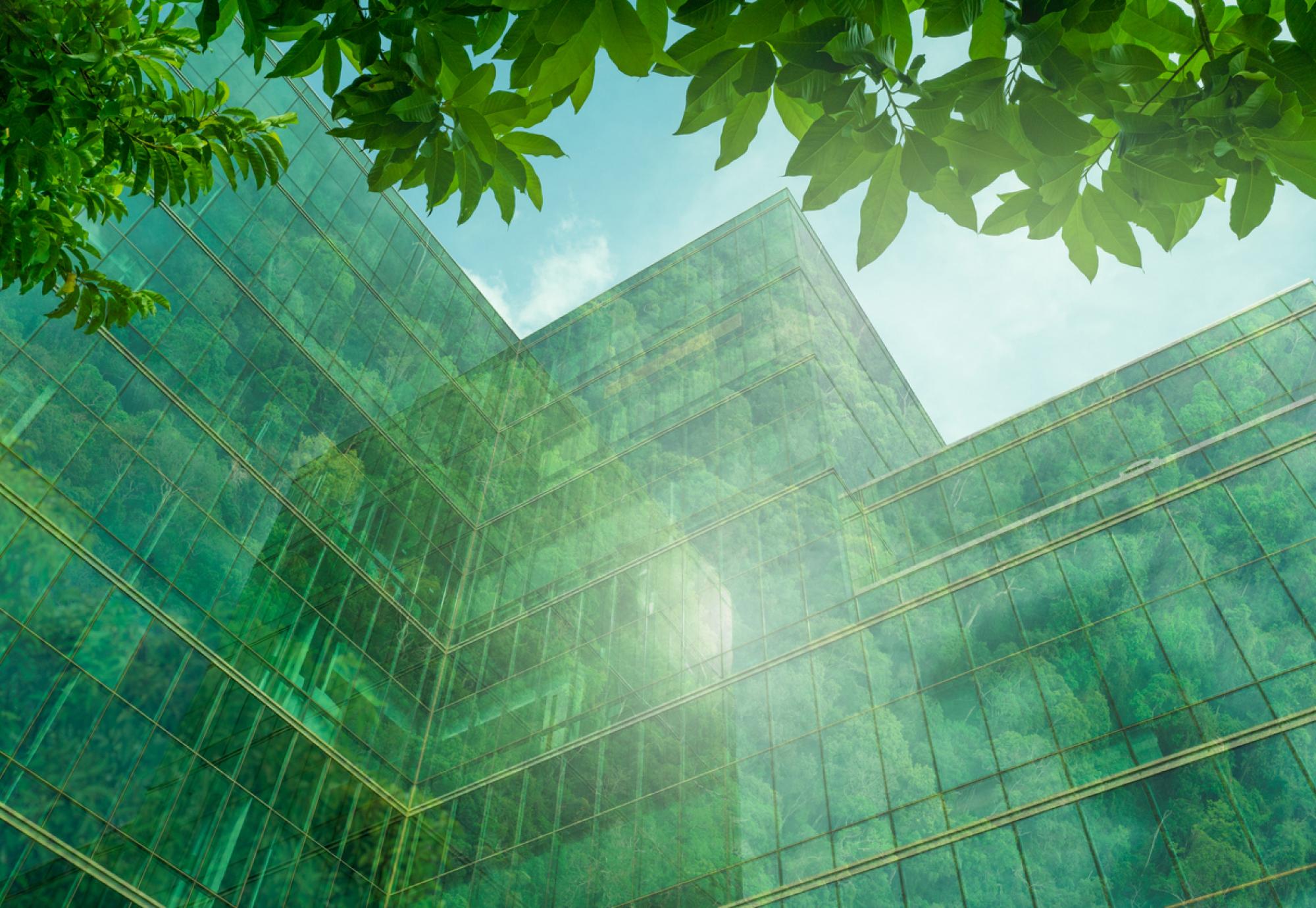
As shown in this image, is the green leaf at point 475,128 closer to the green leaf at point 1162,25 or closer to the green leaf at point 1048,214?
the green leaf at point 1048,214

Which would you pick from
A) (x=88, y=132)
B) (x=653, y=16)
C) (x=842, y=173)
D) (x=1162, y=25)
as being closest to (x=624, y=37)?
(x=653, y=16)

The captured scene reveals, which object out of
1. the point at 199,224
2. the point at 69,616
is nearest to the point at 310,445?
the point at 199,224

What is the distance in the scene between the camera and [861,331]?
1339 inches

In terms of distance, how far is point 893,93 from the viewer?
254 centimetres

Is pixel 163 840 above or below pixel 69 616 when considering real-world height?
below

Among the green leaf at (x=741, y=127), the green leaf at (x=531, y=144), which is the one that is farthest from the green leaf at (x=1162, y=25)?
the green leaf at (x=531, y=144)

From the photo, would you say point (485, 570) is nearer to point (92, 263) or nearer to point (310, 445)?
point (310, 445)

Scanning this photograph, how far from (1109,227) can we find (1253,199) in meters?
0.35

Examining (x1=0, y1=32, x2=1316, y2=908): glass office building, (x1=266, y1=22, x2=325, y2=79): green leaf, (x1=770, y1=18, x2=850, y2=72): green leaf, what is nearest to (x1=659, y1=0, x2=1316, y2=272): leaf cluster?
(x1=770, y1=18, x2=850, y2=72): green leaf

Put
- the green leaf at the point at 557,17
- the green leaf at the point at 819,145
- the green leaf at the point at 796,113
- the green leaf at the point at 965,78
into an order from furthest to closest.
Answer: the green leaf at the point at 796,113 → the green leaf at the point at 819,145 → the green leaf at the point at 965,78 → the green leaf at the point at 557,17

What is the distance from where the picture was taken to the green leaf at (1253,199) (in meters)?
2.47

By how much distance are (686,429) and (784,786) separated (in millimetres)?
13176

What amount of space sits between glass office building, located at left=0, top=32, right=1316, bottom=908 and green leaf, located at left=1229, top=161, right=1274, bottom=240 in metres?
14.9

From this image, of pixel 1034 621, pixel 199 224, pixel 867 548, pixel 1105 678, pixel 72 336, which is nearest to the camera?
pixel 1105 678
